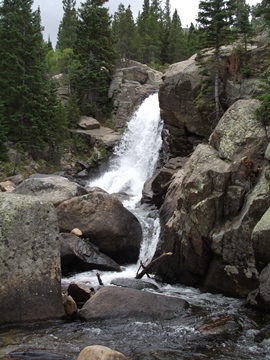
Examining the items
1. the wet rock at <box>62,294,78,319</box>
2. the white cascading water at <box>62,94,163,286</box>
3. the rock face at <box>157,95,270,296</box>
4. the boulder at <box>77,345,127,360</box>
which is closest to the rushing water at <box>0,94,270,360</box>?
the wet rock at <box>62,294,78,319</box>

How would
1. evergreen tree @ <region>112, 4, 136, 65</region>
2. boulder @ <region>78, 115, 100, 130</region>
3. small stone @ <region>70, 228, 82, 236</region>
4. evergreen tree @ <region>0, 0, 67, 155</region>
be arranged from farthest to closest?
evergreen tree @ <region>112, 4, 136, 65</region> < boulder @ <region>78, 115, 100, 130</region> < evergreen tree @ <region>0, 0, 67, 155</region> < small stone @ <region>70, 228, 82, 236</region>

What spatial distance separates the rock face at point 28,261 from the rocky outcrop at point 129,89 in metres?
27.6

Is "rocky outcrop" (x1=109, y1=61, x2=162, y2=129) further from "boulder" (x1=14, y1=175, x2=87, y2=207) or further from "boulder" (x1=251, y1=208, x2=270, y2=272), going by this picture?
"boulder" (x1=251, y1=208, x2=270, y2=272)

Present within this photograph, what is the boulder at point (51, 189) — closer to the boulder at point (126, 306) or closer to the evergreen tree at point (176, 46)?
the boulder at point (126, 306)

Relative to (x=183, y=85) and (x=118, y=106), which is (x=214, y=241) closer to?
(x=183, y=85)

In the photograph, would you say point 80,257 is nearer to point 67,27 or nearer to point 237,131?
point 237,131

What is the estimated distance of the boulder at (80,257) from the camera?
14.2m

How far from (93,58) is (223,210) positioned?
28.7m

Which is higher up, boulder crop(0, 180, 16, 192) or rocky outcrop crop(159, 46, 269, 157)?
rocky outcrop crop(159, 46, 269, 157)

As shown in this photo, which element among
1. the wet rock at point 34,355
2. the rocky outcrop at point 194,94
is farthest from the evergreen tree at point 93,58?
the wet rock at point 34,355

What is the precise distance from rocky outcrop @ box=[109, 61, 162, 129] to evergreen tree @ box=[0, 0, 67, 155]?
8619 mm

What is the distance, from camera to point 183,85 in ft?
70.0

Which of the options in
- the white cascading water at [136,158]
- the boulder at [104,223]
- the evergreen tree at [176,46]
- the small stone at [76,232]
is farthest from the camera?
the evergreen tree at [176,46]

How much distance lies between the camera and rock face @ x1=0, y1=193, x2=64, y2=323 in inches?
338
